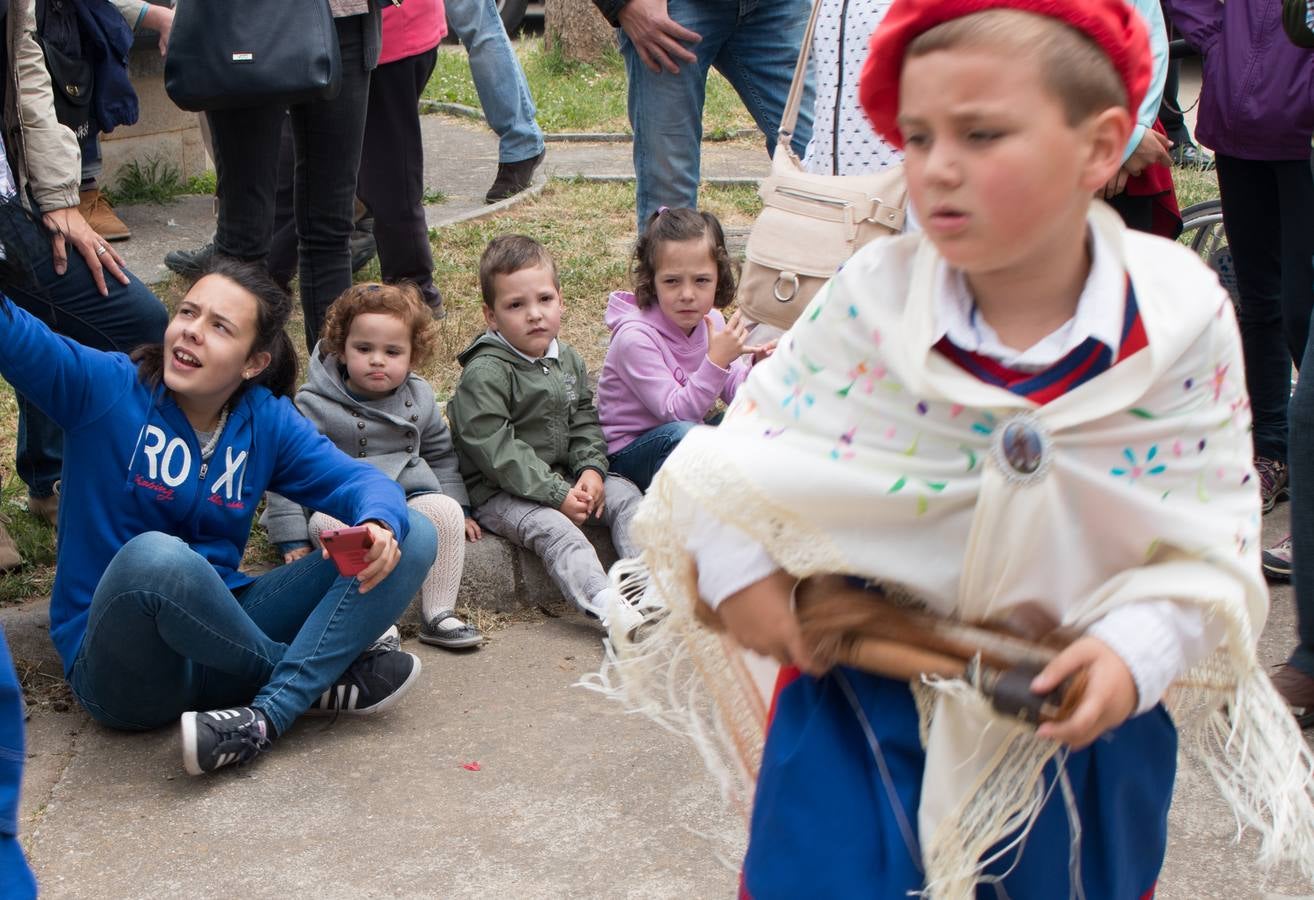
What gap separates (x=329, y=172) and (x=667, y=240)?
1016mm

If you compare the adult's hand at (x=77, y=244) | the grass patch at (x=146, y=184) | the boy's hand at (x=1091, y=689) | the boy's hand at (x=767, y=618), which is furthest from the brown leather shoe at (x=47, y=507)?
the grass patch at (x=146, y=184)

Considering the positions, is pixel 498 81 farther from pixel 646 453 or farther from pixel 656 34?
pixel 646 453

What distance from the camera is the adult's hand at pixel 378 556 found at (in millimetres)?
3309

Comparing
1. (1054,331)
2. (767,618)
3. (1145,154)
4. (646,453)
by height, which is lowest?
(646,453)

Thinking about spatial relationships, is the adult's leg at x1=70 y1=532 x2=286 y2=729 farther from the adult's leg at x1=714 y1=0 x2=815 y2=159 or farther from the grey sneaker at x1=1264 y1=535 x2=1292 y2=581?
the grey sneaker at x1=1264 y1=535 x2=1292 y2=581

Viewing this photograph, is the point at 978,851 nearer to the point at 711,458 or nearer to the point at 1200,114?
the point at 711,458

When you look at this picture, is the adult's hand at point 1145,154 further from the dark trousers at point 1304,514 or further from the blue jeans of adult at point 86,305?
the blue jeans of adult at point 86,305

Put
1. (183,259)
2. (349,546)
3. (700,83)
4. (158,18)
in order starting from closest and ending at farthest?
(349,546)
(700,83)
(183,259)
(158,18)

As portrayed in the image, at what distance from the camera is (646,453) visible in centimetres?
435

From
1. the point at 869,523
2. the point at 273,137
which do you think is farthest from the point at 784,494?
the point at 273,137

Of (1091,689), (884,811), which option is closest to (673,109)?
(884,811)

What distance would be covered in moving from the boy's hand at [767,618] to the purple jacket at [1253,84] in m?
2.96

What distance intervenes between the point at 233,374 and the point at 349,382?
71 cm

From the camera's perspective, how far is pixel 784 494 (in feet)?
5.79
